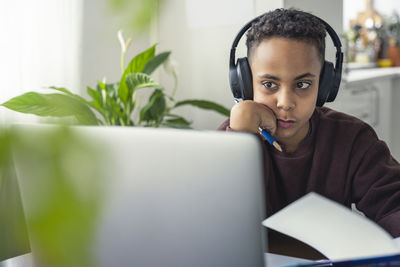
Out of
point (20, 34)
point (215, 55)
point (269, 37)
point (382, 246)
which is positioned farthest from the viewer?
point (215, 55)

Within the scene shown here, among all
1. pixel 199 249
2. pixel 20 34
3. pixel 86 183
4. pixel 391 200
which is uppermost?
pixel 20 34

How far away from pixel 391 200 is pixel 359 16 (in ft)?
8.68

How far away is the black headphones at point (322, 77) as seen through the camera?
1.04 meters

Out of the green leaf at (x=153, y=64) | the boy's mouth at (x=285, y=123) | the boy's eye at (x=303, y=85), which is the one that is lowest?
the boy's mouth at (x=285, y=123)

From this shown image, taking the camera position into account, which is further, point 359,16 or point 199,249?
point 359,16

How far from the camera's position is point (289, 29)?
3.34 feet

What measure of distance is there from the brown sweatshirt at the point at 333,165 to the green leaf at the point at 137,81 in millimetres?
641

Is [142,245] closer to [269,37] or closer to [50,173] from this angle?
[50,173]

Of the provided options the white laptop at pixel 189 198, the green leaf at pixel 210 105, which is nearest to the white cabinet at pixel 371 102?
the green leaf at pixel 210 105

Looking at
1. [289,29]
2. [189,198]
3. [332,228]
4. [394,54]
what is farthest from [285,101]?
[394,54]

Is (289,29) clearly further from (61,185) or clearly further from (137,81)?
(61,185)

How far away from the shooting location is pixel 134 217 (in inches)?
14.6

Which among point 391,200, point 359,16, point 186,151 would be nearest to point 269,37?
point 391,200

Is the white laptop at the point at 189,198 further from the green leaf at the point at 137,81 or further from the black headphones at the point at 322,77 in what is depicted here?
the green leaf at the point at 137,81
